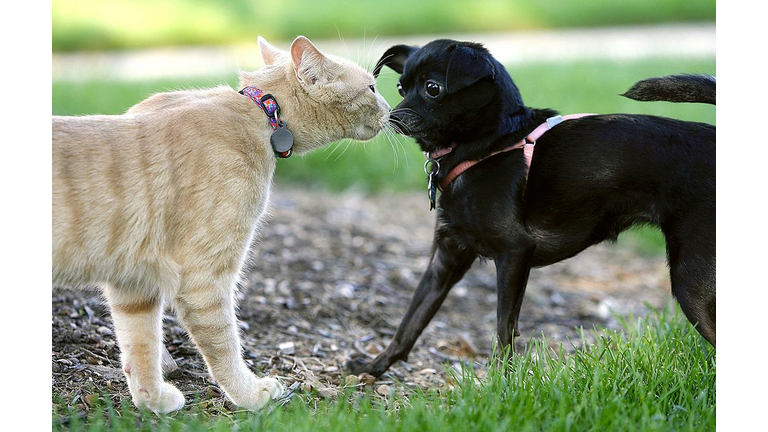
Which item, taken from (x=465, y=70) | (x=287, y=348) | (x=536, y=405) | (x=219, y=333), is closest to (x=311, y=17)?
(x=287, y=348)

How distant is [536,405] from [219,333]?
A: 1.16 meters

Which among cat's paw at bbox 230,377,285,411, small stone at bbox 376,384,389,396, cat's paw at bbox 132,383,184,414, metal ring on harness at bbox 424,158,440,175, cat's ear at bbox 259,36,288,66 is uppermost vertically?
cat's ear at bbox 259,36,288,66

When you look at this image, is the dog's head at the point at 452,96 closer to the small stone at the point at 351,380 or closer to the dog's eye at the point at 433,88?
the dog's eye at the point at 433,88

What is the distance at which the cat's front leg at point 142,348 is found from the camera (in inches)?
116

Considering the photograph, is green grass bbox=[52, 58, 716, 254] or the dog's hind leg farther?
green grass bbox=[52, 58, 716, 254]

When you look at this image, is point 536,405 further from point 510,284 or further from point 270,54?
point 270,54

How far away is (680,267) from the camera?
9.65 feet

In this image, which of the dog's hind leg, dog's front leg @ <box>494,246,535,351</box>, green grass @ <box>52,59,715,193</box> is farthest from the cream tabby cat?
green grass @ <box>52,59,715,193</box>

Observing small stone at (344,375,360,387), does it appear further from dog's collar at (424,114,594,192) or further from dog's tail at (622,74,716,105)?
dog's tail at (622,74,716,105)

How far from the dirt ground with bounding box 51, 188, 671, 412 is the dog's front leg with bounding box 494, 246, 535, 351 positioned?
472 mm

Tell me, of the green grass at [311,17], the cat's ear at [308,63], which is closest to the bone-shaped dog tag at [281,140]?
the cat's ear at [308,63]

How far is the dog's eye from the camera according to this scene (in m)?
3.28
